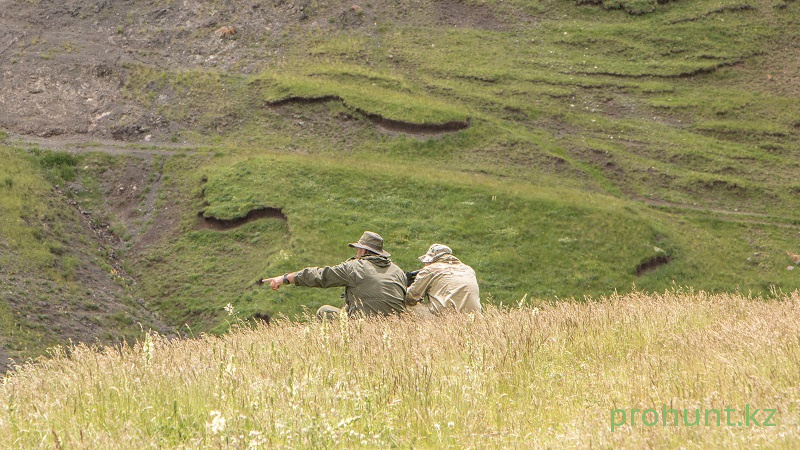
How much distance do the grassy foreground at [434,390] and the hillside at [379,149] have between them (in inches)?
907

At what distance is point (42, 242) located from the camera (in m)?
40.2

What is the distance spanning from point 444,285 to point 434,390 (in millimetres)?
7517

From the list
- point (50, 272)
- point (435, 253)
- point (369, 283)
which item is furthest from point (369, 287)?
point (50, 272)

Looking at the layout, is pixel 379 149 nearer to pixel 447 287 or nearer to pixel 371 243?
pixel 371 243

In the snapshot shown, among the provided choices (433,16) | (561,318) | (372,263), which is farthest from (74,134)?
(561,318)

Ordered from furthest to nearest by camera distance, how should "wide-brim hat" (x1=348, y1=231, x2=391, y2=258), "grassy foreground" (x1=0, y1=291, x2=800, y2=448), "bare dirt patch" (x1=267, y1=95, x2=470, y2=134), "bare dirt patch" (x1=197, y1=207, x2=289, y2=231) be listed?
"bare dirt patch" (x1=267, y1=95, x2=470, y2=134)
"bare dirt patch" (x1=197, y1=207, x2=289, y2=231)
"wide-brim hat" (x1=348, y1=231, x2=391, y2=258)
"grassy foreground" (x1=0, y1=291, x2=800, y2=448)

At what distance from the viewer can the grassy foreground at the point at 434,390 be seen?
7008mm

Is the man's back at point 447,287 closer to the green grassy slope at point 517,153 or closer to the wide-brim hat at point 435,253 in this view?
the wide-brim hat at point 435,253

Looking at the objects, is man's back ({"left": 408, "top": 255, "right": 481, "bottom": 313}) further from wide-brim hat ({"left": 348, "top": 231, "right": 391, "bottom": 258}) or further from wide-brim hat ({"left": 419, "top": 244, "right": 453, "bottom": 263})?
wide-brim hat ({"left": 348, "top": 231, "right": 391, "bottom": 258})

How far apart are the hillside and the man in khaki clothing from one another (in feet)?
63.8

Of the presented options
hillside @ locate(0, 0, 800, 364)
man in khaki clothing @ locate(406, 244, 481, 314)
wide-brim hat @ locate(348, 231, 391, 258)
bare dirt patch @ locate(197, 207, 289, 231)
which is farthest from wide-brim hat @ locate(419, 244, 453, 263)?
bare dirt patch @ locate(197, 207, 289, 231)

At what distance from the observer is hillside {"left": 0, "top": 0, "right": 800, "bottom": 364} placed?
39844 mm

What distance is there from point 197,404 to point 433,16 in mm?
59691

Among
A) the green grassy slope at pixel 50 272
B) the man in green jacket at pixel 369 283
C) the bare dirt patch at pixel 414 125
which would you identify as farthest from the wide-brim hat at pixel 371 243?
the bare dirt patch at pixel 414 125
